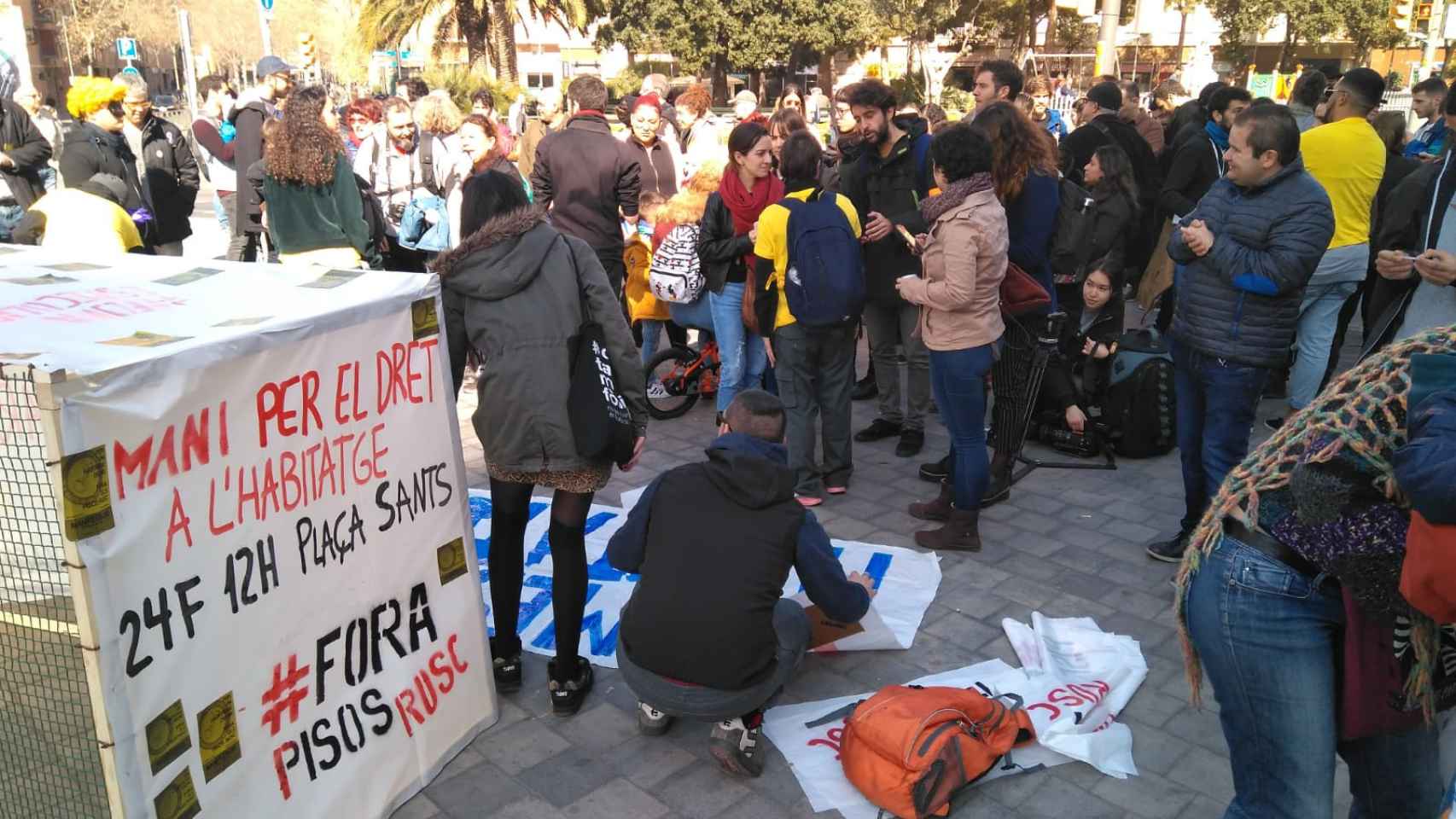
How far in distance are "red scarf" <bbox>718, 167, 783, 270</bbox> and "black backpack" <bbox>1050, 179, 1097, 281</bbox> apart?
1692 millimetres

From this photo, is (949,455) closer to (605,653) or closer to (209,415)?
(605,653)

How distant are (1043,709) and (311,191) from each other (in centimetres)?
443

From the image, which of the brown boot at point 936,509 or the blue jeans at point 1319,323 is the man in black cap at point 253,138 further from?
the blue jeans at point 1319,323

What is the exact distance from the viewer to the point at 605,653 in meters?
4.02

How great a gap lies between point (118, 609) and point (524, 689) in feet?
5.70

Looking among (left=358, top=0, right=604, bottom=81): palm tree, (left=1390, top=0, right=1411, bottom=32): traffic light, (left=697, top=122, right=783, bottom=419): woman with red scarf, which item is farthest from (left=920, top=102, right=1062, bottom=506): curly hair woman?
(left=1390, top=0, right=1411, bottom=32): traffic light

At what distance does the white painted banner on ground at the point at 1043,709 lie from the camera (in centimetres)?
327

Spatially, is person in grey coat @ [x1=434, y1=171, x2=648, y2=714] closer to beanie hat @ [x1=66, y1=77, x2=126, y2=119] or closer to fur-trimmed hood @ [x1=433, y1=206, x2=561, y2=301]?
fur-trimmed hood @ [x1=433, y1=206, x2=561, y2=301]

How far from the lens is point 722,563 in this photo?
10.3 feet

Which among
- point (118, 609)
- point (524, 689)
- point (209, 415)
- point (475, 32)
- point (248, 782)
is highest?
point (475, 32)

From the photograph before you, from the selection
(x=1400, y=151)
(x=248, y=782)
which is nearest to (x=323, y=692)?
(x=248, y=782)

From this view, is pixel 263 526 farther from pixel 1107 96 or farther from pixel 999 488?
pixel 1107 96

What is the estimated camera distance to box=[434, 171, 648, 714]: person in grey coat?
3.34 metres

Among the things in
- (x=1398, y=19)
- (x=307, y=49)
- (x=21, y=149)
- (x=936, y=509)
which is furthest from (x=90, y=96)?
(x=1398, y=19)
